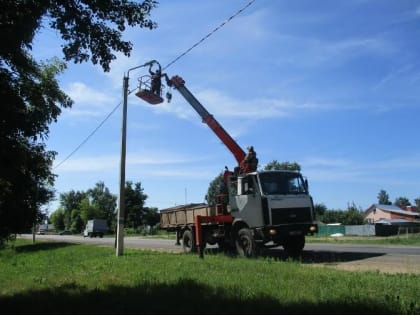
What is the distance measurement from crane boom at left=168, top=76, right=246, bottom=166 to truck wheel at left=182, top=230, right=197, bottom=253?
4141 millimetres

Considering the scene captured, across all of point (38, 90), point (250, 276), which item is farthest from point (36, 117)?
point (250, 276)

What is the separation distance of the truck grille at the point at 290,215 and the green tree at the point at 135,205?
88.8m

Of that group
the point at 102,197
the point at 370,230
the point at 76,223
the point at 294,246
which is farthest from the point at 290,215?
the point at 102,197

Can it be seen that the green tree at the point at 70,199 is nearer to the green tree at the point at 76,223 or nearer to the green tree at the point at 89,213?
the green tree at the point at 76,223

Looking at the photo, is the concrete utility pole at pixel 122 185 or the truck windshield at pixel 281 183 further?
the concrete utility pole at pixel 122 185

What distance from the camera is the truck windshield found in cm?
1823

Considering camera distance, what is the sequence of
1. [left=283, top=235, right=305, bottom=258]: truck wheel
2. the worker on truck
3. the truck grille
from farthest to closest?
the worker on truck, [left=283, top=235, right=305, bottom=258]: truck wheel, the truck grille

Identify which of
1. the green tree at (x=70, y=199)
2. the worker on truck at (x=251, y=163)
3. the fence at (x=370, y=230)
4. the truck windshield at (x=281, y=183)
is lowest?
the fence at (x=370, y=230)

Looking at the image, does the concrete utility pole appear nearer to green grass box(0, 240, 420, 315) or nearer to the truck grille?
the truck grille

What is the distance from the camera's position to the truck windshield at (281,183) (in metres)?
18.2

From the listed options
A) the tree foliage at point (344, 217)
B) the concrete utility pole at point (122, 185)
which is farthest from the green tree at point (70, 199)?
the concrete utility pole at point (122, 185)

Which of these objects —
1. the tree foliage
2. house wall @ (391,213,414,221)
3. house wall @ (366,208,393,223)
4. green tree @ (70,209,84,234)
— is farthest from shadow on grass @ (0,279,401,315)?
green tree @ (70,209,84,234)

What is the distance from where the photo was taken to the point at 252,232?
60.4ft

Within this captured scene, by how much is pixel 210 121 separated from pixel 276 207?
23.8ft
